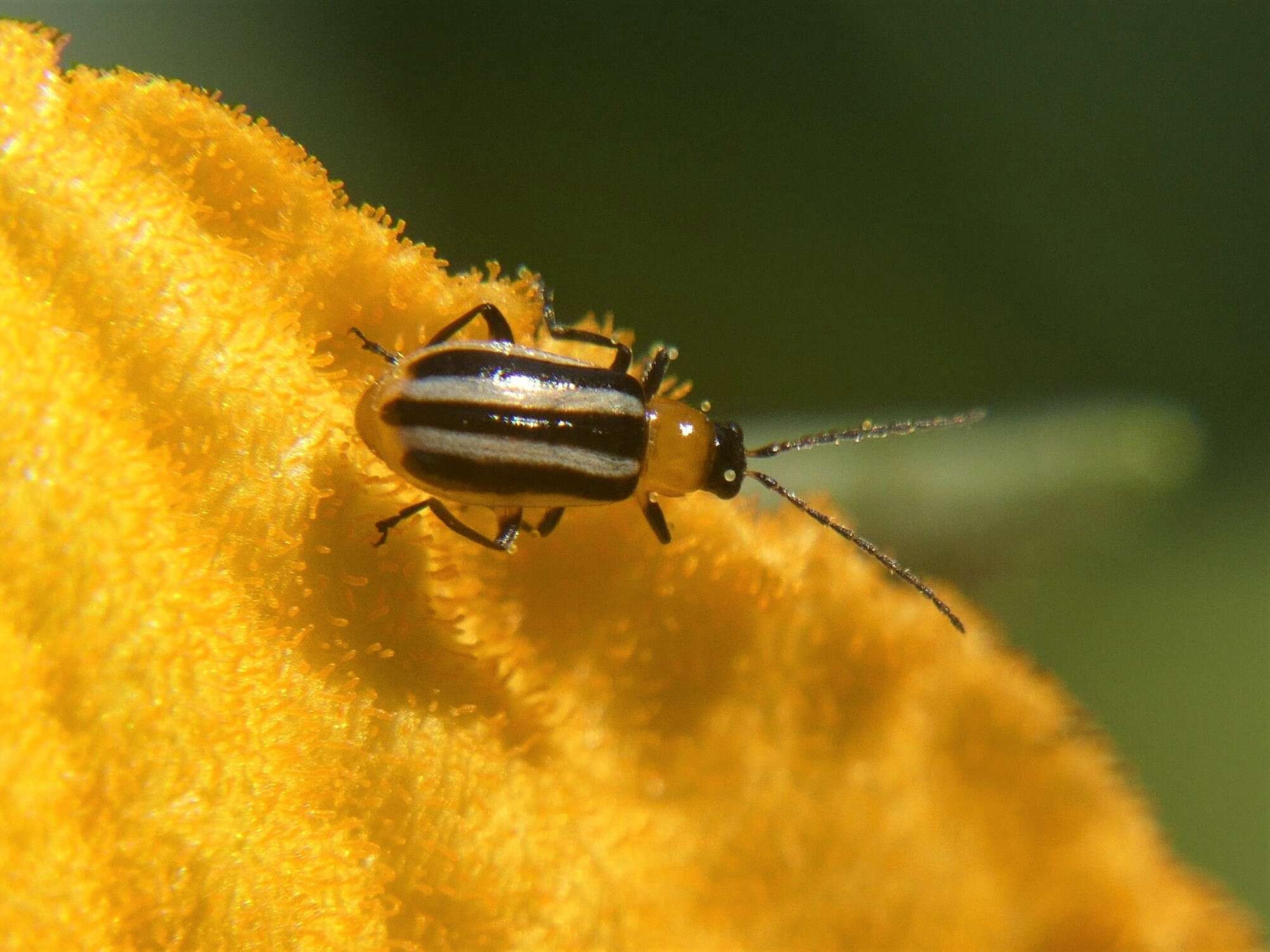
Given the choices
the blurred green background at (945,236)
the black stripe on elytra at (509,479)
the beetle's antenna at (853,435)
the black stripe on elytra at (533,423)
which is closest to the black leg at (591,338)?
the black stripe on elytra at (533,423)

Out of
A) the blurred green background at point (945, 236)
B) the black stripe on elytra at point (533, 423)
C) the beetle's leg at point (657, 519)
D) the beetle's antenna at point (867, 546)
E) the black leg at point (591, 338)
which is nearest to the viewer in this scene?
the black stripe on elytra at point (533, 423)

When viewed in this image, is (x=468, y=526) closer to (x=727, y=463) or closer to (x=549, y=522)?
(x=549, y=522)

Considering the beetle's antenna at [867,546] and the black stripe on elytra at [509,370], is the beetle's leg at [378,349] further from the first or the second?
the beetle's antenna at [867,546]

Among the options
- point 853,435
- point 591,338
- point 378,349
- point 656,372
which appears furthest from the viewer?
point 853,435

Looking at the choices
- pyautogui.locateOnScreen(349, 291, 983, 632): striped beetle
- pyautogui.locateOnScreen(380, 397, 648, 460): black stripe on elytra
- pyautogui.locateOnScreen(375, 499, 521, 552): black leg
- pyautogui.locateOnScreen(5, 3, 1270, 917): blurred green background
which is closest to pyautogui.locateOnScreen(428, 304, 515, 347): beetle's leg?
pyautogui.locateOnScreen(349, 291, 983, 632): striped beetle

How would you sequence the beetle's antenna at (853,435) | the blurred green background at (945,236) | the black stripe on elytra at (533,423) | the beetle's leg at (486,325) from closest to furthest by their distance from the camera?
the black stripe on elytra at (533,423) → the beetle's leg at (486,325) → the beetle's antenna at (853,435) → the blurred green background at (945,236)

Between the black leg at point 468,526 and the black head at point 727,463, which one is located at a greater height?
the black head at point 727,463

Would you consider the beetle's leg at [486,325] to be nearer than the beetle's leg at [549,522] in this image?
Yes

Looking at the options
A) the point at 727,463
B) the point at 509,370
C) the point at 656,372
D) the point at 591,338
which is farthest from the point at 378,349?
the point at 727,463
